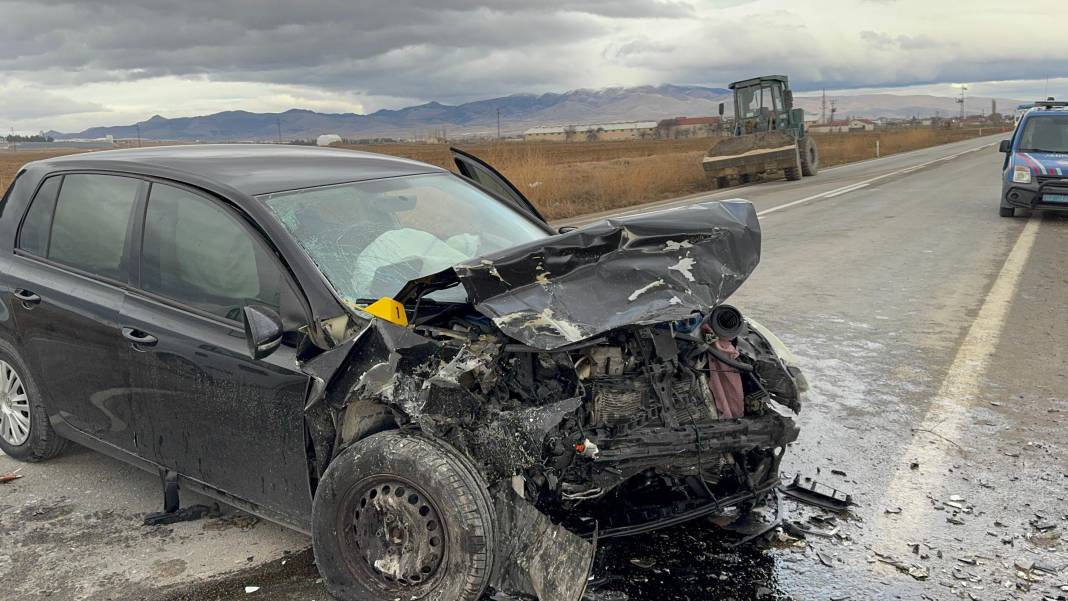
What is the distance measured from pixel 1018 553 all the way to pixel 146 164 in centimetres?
398

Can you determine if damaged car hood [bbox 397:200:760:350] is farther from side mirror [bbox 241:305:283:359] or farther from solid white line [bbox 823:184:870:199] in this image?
solid white line [bbox 823:184:870:199]

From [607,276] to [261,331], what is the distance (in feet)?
4.07

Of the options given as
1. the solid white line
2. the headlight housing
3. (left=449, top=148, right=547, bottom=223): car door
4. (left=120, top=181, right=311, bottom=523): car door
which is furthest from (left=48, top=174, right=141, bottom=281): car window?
the solid white line

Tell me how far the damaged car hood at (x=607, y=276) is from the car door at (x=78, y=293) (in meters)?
1.51

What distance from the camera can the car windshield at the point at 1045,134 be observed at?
44.6ft

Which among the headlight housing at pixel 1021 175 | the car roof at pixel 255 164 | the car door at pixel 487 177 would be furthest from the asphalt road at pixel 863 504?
the headlight housing at pixel 1021 175

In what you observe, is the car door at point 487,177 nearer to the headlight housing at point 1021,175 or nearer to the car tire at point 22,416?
the car tire at point 22,416

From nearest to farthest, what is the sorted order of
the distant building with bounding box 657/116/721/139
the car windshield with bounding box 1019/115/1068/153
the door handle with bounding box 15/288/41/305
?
the door handle with bounding box 15/288/41/305 → the car windshield with bounding box 1019/115/1068/153 → the distant building with bounding box 657/116/721/139

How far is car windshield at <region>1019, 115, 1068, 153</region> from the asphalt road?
7.49 meters

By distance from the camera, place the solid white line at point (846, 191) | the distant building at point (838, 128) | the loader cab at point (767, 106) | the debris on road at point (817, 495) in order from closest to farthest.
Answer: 1. the debris on road at point (817, 495)
2. the solid white line at point (846, 191)
3. the loader cab at point (767, 106)
4. the distant building at point (838, 128)

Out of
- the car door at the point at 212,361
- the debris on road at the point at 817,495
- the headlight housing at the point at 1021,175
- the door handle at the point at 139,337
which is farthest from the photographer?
the headlight housing at the point at 1021,175

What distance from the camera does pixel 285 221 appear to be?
3.31 m

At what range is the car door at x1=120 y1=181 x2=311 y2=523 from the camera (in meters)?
3.06

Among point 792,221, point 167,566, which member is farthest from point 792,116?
point 167,566
